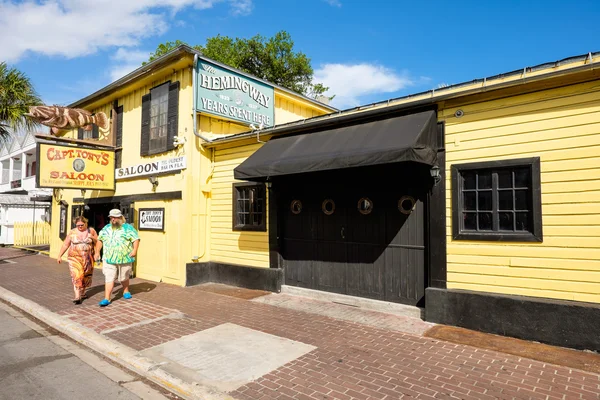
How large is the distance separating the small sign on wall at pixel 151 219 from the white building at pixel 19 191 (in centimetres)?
641

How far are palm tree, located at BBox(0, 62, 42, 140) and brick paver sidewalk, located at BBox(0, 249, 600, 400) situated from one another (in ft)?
26.7

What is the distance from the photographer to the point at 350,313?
6371mm

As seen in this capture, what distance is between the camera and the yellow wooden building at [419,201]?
15.5ft

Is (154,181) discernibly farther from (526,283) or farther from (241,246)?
(526,283)

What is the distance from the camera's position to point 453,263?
5.57 meters

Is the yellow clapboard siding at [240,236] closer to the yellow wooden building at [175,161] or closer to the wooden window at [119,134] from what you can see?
the yellow wooden building at [175,161]

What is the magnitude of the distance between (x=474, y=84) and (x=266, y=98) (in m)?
6.70

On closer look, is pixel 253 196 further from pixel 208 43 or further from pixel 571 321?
pixel 208 43

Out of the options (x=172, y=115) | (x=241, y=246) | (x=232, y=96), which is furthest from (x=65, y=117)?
(x=241, y=246)

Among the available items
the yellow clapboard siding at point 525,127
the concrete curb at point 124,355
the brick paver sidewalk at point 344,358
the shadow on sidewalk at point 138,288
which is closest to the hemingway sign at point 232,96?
the shadow on sidewalk at point 138,288

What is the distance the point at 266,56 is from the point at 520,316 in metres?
25.0

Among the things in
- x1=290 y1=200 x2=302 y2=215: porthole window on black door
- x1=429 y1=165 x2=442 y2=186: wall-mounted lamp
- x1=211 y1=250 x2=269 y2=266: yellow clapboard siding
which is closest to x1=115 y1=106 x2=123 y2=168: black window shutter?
x1=211 y1=250 x2=269 y2=266: yellow clapboard siding

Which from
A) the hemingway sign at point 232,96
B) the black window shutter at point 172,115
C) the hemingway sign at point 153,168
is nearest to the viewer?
the hemingway sign at point 232,96

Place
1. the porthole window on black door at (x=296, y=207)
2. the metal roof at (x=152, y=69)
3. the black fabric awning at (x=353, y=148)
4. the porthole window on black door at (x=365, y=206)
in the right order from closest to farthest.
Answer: the black fabric awning at (x=353, y=148) → the porthole window on black door at (x=365, y=206) → the porthole window on black door at (x=296, y=207) → the metal roof at (x=152, y=69)
